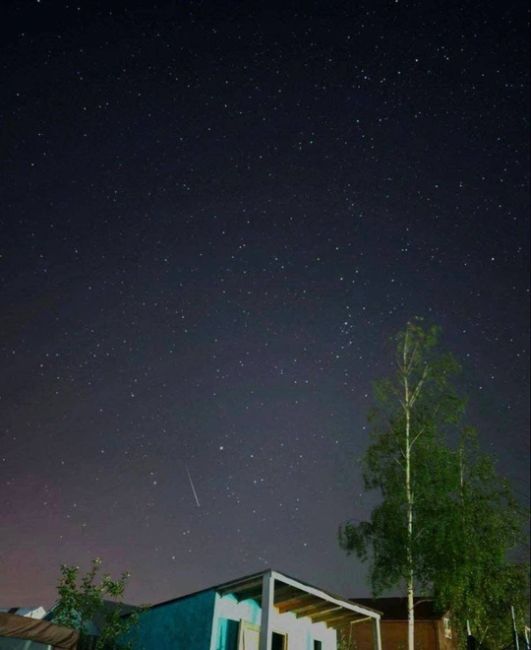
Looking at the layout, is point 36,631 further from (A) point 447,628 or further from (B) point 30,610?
(A) point 447,628

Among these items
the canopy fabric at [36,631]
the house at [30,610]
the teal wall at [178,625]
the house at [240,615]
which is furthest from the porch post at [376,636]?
the house at [30,610]

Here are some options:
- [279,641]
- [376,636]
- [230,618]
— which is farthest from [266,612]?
[376,636]

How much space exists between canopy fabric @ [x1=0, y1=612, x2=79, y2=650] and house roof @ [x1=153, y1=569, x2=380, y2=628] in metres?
4.18

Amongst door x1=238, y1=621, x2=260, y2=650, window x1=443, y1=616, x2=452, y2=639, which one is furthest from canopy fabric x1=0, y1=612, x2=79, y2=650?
window x1=443, y1=616, x2=452, y2=639

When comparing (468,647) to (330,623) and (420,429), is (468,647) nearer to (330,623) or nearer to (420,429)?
(330,623)

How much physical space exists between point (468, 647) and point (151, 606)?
44.3 feet

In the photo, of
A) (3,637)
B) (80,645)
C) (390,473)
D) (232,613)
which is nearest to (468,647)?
(390,473)

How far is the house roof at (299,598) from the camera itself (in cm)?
1678

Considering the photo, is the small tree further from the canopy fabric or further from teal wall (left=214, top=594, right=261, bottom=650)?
the canopy fabric

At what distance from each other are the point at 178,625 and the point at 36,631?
206 inches

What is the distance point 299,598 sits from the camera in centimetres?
1950

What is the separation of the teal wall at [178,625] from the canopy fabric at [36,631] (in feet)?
12.5

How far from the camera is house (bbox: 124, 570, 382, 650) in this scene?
16.8m

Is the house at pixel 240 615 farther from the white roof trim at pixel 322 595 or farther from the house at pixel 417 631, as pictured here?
the house at pixel 417 631
